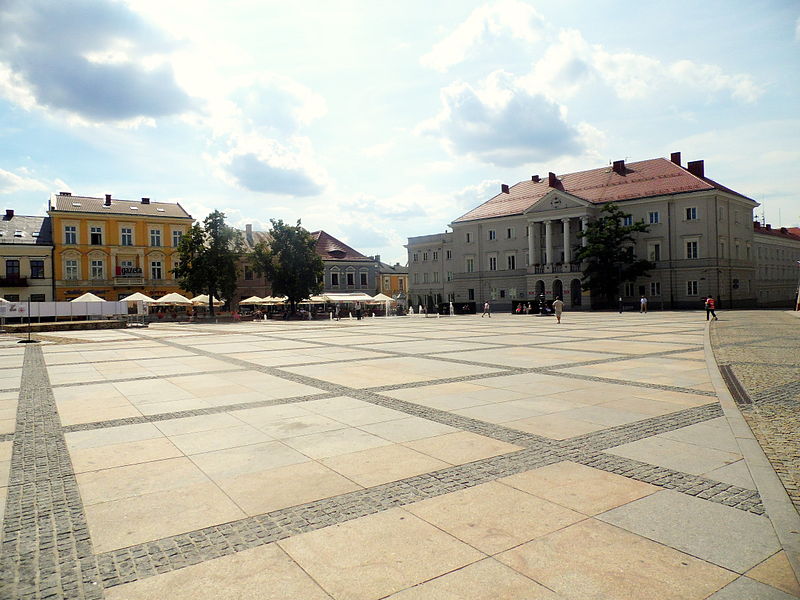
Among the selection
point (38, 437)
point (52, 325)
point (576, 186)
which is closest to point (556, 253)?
point (576, 186)

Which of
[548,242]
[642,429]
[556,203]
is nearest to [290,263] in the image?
[548,242]

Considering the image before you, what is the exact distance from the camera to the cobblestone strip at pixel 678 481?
192 inches

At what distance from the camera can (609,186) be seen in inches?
2638

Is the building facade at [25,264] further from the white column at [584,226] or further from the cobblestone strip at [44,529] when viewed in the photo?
the cobblestone strip at [44,529]

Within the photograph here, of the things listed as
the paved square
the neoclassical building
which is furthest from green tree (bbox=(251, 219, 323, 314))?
the paved square

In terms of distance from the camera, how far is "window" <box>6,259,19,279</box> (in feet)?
196

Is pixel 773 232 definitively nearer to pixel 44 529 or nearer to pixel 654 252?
pixel 654 252

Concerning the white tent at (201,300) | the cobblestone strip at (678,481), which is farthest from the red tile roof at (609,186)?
the cobblestone strip at (678,481)

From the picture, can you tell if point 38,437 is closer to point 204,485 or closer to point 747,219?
point 204,485

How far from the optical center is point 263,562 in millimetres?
3887

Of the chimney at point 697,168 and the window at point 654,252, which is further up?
the chimney at point 697,168

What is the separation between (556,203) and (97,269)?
55.7 metres

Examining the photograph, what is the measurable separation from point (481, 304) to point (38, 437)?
68.4 metres

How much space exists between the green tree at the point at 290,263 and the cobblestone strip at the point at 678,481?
172ft
